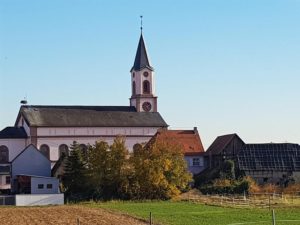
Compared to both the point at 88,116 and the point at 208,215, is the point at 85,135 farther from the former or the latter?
the point at 208,215

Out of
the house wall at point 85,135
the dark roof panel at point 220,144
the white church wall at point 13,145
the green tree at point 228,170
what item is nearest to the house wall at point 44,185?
the house wall at point 85,135

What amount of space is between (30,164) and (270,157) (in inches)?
1130

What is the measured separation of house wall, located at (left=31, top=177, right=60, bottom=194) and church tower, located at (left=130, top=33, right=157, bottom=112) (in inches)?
1195

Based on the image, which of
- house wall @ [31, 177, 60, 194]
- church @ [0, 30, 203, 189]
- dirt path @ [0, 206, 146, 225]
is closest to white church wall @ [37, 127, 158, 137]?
church @ [0, 30, 203, 189]

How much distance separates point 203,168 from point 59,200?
28.1 metres

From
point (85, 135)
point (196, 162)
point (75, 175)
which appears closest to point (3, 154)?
point (85, 135)

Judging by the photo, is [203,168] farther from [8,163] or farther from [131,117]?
[8,163]

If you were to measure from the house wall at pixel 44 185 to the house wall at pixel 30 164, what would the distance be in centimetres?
838

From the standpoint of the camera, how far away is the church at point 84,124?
84125mm

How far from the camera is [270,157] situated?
7612cm

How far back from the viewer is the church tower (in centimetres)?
9506

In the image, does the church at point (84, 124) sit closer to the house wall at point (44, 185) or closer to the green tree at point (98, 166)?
the house wall at point (44, 185)

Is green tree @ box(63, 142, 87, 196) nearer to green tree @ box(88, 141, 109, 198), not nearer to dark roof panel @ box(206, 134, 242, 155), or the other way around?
green tree @ box(88, 141, 109, 198)

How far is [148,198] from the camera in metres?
63.4
